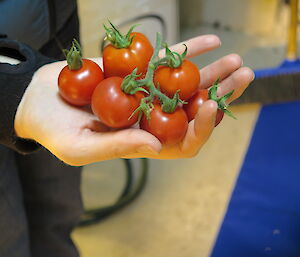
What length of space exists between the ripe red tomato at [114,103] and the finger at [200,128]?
86 millimetres

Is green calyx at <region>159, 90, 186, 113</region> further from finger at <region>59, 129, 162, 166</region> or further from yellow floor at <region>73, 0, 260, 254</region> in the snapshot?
yellow floor at <region>73, 0, 260, 254</region>

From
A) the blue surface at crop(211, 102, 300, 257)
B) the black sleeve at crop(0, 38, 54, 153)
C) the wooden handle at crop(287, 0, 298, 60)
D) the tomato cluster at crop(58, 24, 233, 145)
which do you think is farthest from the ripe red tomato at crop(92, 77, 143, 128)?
the wooden handle at crop(287, 0, 298, 60)

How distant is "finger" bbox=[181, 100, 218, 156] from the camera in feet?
1.87

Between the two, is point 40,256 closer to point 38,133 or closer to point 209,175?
point 38,133

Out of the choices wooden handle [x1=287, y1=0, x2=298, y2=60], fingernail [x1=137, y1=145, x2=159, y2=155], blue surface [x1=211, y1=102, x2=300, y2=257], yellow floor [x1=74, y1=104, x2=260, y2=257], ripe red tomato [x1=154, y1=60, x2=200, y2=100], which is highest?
ripe red tomato [x1=154, y1=60, x2=200, y2=100]

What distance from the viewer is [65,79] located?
0.65m

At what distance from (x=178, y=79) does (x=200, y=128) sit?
0.28ft

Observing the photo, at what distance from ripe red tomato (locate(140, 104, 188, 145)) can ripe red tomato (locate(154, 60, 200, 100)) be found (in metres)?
0.03

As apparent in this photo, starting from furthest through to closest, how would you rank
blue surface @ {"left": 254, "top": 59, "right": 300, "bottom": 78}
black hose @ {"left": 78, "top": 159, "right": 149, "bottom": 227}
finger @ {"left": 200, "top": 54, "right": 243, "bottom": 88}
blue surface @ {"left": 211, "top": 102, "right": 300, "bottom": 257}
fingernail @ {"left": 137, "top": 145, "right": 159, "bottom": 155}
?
blue surface @ {"left": 254, "top": 59, "right": 300, "bottom": 78} < black hose @ {"left": 78, "top": 159, "right": 149, "bottom": 227} < blue surface @ {"left": 211, "top": 102, "right": 300, "bottom": 257} < finger @ {"left": 200, "top": 54, "right": 243, "bottom": 88} < fingernail @ {"left": 137, "top": 145, "right": 159, "bottom": 155}

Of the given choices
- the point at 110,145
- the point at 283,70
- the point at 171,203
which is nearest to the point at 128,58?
the point at 110,145

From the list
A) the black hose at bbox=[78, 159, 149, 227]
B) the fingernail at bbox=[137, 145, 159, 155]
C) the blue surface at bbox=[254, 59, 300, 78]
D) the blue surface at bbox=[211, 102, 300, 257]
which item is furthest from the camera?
the blue surface at bbox=[254, 59, 300, 78]

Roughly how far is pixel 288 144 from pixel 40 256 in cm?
86

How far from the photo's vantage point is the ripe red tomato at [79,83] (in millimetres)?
647

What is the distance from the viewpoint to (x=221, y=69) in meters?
0.71
